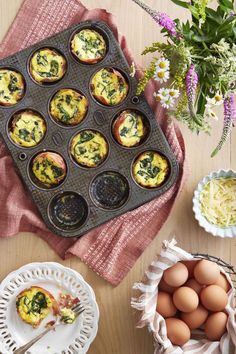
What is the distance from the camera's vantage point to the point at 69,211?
1.91 m

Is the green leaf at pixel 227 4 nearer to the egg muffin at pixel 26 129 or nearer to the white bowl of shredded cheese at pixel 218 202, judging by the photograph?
the white bowl of shredded cheese at pixel 218 202

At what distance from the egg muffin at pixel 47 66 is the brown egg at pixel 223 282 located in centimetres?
77

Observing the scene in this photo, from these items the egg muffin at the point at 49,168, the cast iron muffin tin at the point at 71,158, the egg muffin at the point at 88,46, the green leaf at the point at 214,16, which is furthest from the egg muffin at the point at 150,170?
the green leaf at the point at 214,16

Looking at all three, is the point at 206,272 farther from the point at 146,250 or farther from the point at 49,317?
the point at 49,317

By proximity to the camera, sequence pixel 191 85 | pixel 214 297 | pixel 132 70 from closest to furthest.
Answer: pixel 191 85, pixel 214 297, pixel 132 70

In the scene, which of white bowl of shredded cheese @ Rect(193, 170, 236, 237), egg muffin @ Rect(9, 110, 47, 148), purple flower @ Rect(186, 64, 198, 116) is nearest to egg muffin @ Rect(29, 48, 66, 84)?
egg muffin @ Rect(9, 110, 47, 148)

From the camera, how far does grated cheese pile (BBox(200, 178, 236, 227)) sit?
6.31 ft

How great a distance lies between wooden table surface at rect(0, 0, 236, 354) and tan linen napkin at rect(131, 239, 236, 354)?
0.57 ft

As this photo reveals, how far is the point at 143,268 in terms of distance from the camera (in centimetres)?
196

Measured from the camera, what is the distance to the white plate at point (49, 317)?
73.4 inches

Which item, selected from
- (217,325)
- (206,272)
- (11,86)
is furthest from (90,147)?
(217,325)

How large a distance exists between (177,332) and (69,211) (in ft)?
1.58

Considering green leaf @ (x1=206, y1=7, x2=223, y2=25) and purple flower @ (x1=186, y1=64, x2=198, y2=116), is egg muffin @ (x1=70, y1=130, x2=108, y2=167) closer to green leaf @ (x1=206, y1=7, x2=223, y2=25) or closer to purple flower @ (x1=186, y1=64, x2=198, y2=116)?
purple flower @ (x1=186, y1=64, x2=198, y2=116)

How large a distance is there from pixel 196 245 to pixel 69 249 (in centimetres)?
40
